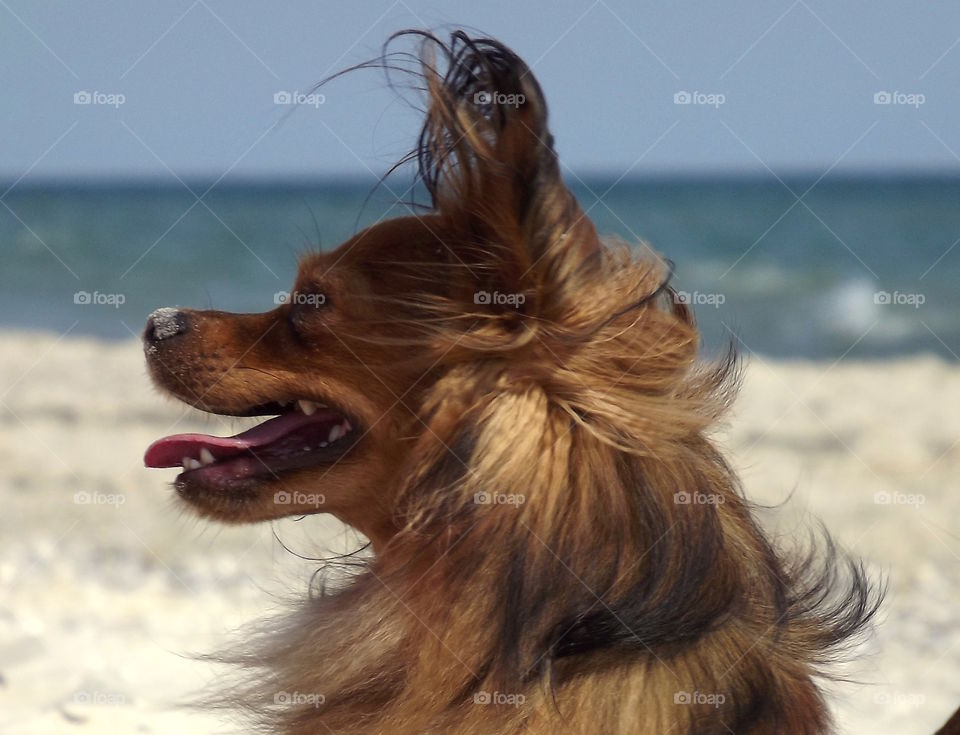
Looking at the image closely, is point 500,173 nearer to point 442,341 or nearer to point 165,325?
point 442,341

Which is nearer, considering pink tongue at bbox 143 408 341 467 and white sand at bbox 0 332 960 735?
pink tongue at bbox 143 408 341 467

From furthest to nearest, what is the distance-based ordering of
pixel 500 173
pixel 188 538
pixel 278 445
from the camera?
1. pixel 188 538
2. pixel 278 445
3. pixel 500 173

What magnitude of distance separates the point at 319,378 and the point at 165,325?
57 centimetres

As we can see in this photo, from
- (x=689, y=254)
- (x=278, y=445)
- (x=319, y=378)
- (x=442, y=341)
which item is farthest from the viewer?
(x=689, y=254)

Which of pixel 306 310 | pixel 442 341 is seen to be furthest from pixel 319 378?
pixel 442 341

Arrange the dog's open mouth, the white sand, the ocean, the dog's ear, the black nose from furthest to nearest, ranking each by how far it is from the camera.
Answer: the ocean, the white sand, the black nose, the dog's open mouth, the dog's ear

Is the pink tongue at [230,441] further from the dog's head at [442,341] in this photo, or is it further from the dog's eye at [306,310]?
the dog's eye at [306,310]

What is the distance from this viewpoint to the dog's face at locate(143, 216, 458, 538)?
340cm

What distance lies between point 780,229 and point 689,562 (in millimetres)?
27778

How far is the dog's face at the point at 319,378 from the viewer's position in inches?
134

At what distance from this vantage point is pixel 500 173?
310cm

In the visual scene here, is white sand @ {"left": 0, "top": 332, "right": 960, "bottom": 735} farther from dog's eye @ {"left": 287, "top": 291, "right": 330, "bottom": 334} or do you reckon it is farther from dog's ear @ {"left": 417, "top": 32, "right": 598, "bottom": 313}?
dog's ear @ {"left": 417, "top": 32, "right": 598, "bottom": 313}

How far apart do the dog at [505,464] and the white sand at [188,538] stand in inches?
21.0

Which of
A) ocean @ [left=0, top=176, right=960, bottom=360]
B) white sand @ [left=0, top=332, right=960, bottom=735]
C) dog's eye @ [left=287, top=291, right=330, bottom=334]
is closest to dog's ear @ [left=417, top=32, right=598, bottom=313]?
dog's eye @ [left=287, top=291, right=330, bottom=334]
